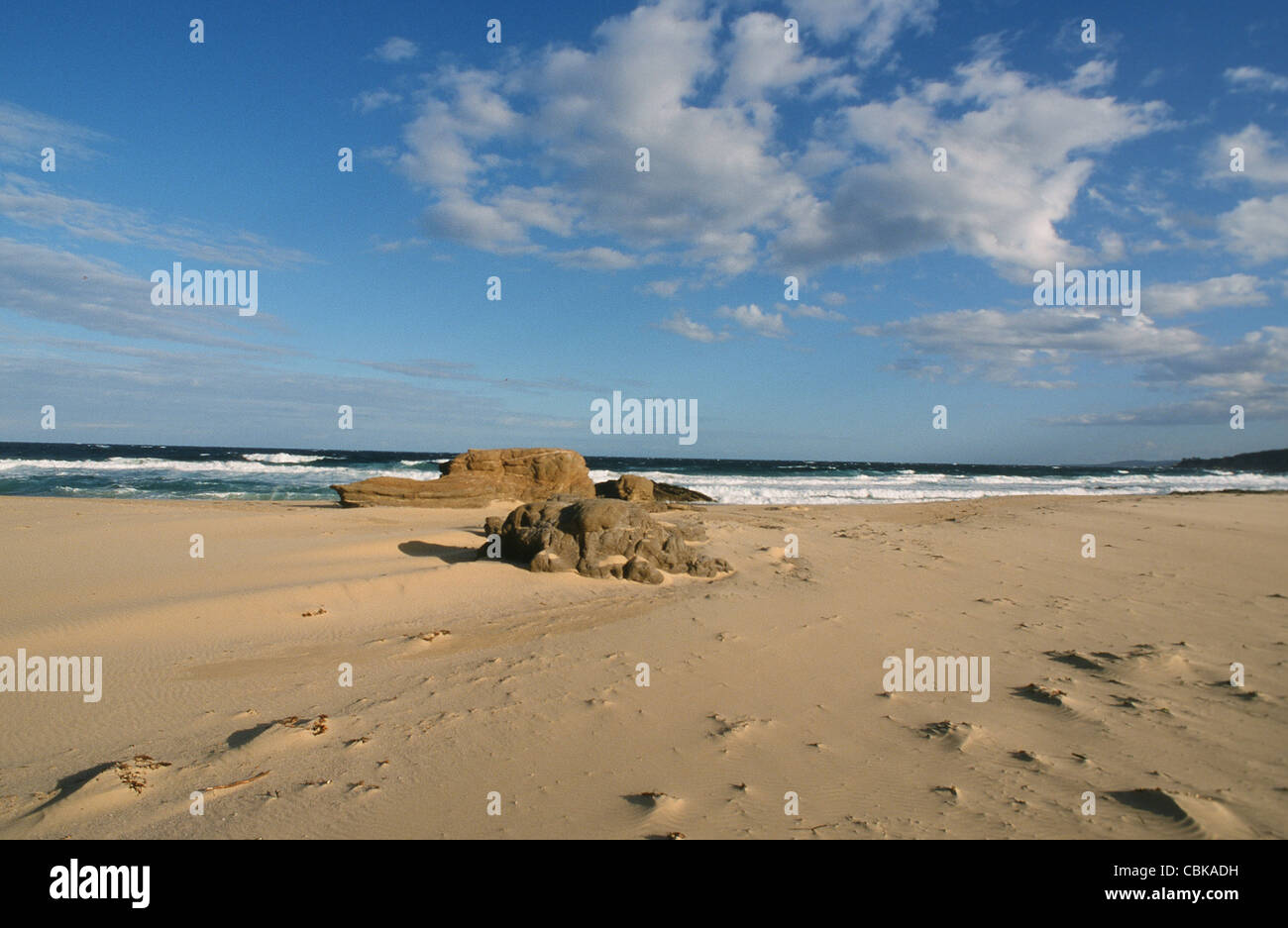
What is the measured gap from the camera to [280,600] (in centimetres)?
674

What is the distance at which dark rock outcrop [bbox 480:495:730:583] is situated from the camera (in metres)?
7.98

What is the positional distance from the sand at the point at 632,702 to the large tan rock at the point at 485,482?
699cm

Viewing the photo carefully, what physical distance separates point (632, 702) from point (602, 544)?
3.84 m

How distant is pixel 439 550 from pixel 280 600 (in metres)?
2.84

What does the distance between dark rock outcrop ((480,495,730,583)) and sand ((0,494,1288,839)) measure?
348mm

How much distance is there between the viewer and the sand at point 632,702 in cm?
304

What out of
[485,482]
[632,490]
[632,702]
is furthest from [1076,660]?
[485,482]

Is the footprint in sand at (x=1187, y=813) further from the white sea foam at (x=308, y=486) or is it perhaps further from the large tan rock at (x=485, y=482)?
the white sea foam at (x=308, y=486)

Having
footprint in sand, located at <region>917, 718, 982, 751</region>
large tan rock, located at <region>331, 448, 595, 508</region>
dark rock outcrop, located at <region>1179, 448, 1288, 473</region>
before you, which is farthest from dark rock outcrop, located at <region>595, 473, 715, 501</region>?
dark rock outcrop, located at <region>1179, 448, 1288, 473</region>

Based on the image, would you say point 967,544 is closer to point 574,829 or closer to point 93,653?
point 574,829

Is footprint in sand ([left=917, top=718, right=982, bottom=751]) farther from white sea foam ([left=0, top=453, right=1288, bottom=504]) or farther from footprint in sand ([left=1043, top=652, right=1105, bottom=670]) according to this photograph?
white sea foam ([left=0, top=453, right=1288, bottom=504])

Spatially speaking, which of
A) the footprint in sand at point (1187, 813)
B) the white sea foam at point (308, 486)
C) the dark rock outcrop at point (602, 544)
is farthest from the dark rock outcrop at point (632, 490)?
the footprint in sand at point (1187, 813)

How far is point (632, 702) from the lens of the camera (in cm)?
439
